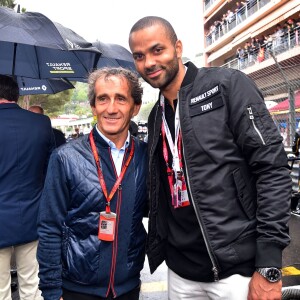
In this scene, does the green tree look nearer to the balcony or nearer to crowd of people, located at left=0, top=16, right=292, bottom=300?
crowd of people, located at left=0, top=16, right=292, bottom=300

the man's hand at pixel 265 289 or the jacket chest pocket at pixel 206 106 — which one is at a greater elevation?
the jacket chest pocket at pixel 206 106

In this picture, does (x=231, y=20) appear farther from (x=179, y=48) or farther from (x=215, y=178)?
(x=215, y=178)

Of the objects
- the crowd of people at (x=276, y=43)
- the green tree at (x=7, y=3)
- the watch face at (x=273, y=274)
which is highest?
the green tree at (x=7, y=3)

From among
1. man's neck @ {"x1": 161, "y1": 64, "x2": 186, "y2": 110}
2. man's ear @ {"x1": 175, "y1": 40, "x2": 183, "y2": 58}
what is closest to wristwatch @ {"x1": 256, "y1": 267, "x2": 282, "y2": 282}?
man's neck @ {"x1": 161, "y1": 64, "x2": 186, "y2": 110}

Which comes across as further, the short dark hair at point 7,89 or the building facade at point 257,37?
the building facade at point 257,37

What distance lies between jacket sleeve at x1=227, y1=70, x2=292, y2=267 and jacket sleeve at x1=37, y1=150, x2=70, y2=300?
3.21ft

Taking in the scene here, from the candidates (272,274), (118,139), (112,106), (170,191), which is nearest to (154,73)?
(112,106)

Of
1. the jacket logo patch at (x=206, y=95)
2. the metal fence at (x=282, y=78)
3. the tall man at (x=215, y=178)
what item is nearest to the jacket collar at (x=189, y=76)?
the tall man at (x=215, y=178)

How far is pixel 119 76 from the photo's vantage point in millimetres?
2168

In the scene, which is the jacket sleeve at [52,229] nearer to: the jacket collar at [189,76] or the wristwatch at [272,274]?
the jacket collar at [189,76]

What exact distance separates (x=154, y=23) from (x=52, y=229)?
4.17 feet

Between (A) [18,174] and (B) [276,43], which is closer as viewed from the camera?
(A) [18,174]

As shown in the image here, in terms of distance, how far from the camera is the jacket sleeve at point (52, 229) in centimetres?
194

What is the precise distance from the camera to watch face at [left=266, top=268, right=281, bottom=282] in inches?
66.7
